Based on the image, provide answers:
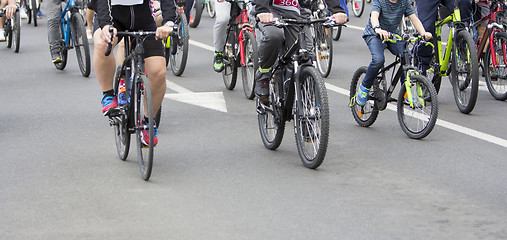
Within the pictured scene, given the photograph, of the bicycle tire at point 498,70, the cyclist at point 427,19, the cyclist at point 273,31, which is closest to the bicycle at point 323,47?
the cyclist at point 427,19

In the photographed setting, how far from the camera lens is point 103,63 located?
286 inches

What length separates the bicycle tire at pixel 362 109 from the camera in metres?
8.84

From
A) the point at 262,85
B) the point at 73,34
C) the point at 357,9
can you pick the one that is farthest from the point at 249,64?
the point at 357,9

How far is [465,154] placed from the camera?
25.3 feet

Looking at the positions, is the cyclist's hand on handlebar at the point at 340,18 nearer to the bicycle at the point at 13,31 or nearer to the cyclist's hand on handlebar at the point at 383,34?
the cyclist's hand on handlebar at the point at 383,34

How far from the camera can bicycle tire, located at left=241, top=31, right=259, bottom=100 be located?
10156mm

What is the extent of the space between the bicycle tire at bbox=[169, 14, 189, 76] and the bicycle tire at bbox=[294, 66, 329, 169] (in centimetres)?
494

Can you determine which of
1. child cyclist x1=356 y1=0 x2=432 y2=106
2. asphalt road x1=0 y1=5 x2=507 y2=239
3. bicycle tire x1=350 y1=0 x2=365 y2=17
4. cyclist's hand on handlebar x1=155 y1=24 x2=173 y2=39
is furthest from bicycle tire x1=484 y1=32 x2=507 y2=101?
bicycle tire x1=350 y1=0 x2=365 y2=17

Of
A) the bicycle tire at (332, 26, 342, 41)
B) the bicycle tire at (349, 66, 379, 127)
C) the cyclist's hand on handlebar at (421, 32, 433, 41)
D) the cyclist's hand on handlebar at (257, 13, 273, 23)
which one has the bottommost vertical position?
the bicycle tire at (332, 26, 342, 41)

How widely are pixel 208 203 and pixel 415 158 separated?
2170mm

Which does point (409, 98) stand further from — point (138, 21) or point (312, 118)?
point (138, 21)

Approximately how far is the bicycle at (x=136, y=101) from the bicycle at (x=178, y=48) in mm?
4646

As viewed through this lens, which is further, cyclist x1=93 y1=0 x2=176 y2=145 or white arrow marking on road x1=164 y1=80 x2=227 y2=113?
white arrow marking on road x1=164 y1=80 x2=227 y2=113

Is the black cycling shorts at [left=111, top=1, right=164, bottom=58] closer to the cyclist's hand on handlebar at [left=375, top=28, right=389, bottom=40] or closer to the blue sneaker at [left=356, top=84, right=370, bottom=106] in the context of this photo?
the cyclist's hand on handlebar at [left=375, top=28, right=389, bottom=40]
